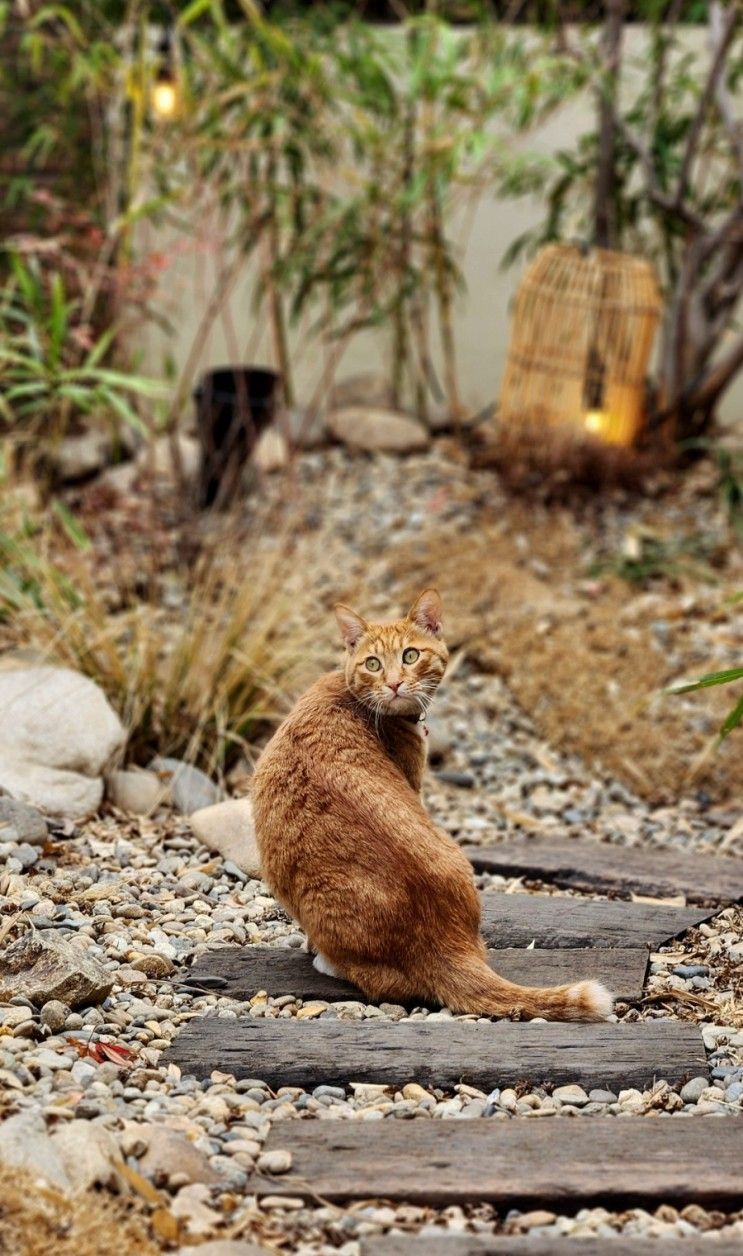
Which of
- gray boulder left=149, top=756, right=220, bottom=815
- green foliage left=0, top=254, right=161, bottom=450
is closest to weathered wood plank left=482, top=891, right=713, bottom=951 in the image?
gray boulder left=149, top=756, right=220, bottom=815

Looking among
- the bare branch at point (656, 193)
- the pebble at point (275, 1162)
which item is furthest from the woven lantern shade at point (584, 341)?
the pebble at point (275, 1162)

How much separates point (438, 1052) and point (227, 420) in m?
4.62

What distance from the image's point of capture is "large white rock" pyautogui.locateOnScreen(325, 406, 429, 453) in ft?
24.2

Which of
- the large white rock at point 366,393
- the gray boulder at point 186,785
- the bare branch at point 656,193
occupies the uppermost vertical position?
the bare branch at point 656,193

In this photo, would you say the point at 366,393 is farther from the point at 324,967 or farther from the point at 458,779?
the point at 324,967

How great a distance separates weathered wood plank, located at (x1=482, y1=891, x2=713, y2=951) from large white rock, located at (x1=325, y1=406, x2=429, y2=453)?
409cm

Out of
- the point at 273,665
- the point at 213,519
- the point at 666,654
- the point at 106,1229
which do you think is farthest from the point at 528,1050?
the point at 213,519

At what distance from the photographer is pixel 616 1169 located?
234 cm

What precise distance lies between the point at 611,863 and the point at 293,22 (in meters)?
5.19

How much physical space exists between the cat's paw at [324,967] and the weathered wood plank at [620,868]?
0.97 m

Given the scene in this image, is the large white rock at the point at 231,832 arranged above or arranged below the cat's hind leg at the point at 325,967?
below

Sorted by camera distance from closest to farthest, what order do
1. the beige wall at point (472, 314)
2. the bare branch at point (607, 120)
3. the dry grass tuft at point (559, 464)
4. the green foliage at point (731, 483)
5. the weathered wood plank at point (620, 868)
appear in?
the weathered wood plank at point (620, 868), the green foliage at point (731, 483), the dry grass tuft at point (559, 464), the bare branch at point (607, 120), the beige wall at point (472, 314)

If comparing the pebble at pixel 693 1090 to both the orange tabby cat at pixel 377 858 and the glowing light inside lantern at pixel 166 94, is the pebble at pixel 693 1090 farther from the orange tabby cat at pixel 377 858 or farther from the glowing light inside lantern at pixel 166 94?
the glowing light inside lantern at pixel 166 94

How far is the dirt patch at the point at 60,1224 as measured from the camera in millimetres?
2105
